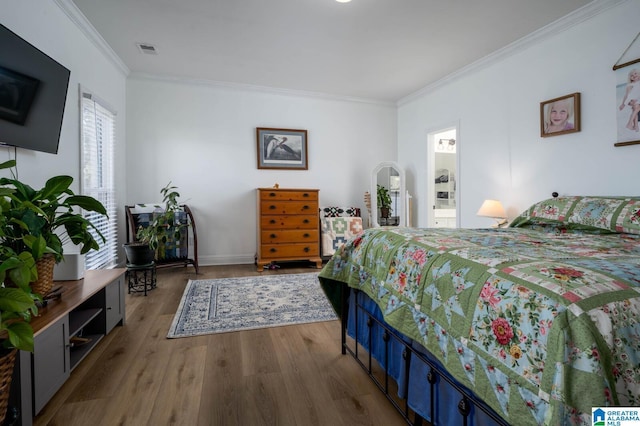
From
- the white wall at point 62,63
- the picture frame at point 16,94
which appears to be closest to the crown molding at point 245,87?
the white wall at point 62,63

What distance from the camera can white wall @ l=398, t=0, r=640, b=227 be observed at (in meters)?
2.69

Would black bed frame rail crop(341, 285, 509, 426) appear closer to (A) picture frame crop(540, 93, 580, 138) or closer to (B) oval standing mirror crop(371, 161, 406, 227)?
(A) picture frame crop(540, 93, 580, 138)

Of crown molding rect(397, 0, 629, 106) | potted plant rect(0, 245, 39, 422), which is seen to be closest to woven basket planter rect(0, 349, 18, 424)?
potted plant rect(0, 245, 39, 422)

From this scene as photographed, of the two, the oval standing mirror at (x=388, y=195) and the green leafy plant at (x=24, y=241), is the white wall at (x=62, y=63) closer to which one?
the green leafy plant at (x=24, y=241)

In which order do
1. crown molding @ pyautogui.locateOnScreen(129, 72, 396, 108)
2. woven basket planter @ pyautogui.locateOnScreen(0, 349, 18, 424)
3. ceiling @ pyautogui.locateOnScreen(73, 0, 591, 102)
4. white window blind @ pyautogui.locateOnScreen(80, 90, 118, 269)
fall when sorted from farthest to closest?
crown molding @ pyautogui.locateOnScreen(129, 72, 396, 108) → white window blind @ pyautogui.locateOnScreen(80, 90, 118, 269) → ceiling @ pyautogui.locateOnScreen(73, 0, 591, 102) → woven basket planter @ pyautogui.locateOnScreen(0, 349, 18, 424)

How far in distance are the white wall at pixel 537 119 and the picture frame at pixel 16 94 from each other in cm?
422

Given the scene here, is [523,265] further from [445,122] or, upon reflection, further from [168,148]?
[168,148]

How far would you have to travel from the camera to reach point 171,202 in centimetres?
409

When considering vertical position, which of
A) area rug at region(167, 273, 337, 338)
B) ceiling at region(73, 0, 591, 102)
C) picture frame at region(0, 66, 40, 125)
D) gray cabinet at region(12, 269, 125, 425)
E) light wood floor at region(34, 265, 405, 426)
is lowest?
light wood floor at region(34, 265, 405, 426)

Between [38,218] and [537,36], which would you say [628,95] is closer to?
[537,36]

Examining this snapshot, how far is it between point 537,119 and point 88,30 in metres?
4.48

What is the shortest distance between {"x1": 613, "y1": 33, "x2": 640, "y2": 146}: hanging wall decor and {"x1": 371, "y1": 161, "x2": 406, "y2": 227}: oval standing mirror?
286 centimetres

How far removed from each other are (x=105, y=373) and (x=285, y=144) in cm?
381

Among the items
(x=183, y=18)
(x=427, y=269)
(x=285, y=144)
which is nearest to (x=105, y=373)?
(x=427, y=269)
